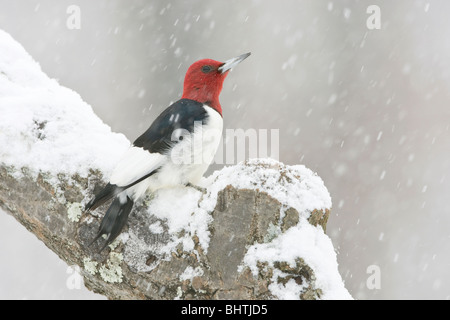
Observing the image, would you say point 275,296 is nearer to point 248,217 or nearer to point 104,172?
point 248,217

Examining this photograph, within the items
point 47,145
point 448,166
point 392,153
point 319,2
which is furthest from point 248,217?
point 319,2

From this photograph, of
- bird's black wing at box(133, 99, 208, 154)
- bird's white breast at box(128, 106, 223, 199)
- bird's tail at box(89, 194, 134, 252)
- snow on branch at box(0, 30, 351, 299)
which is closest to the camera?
snow on branch at box(0, 30, 351, 299)

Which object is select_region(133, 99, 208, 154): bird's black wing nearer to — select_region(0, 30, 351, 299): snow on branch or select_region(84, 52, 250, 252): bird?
select_region(84, 52, 250, 252): bird

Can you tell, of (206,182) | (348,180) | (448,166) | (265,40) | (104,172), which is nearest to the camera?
(104,172)

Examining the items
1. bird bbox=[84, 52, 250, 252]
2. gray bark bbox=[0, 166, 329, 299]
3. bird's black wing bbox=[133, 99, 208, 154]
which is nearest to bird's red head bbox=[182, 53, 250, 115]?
bird bbox=[84, 52, 250, 252]

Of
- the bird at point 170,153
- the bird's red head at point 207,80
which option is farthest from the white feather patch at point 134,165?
the bird's red head at point 207,80

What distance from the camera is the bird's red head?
285 cm

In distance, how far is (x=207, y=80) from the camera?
287 centimetres

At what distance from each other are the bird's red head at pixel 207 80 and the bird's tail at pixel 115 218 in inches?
39.9

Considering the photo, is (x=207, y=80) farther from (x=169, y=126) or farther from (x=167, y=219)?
(x=167, y=219)

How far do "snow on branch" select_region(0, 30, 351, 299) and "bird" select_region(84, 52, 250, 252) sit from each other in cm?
7

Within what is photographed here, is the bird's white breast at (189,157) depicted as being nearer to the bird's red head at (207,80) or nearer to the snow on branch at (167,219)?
the snow on branch at (167,219)
